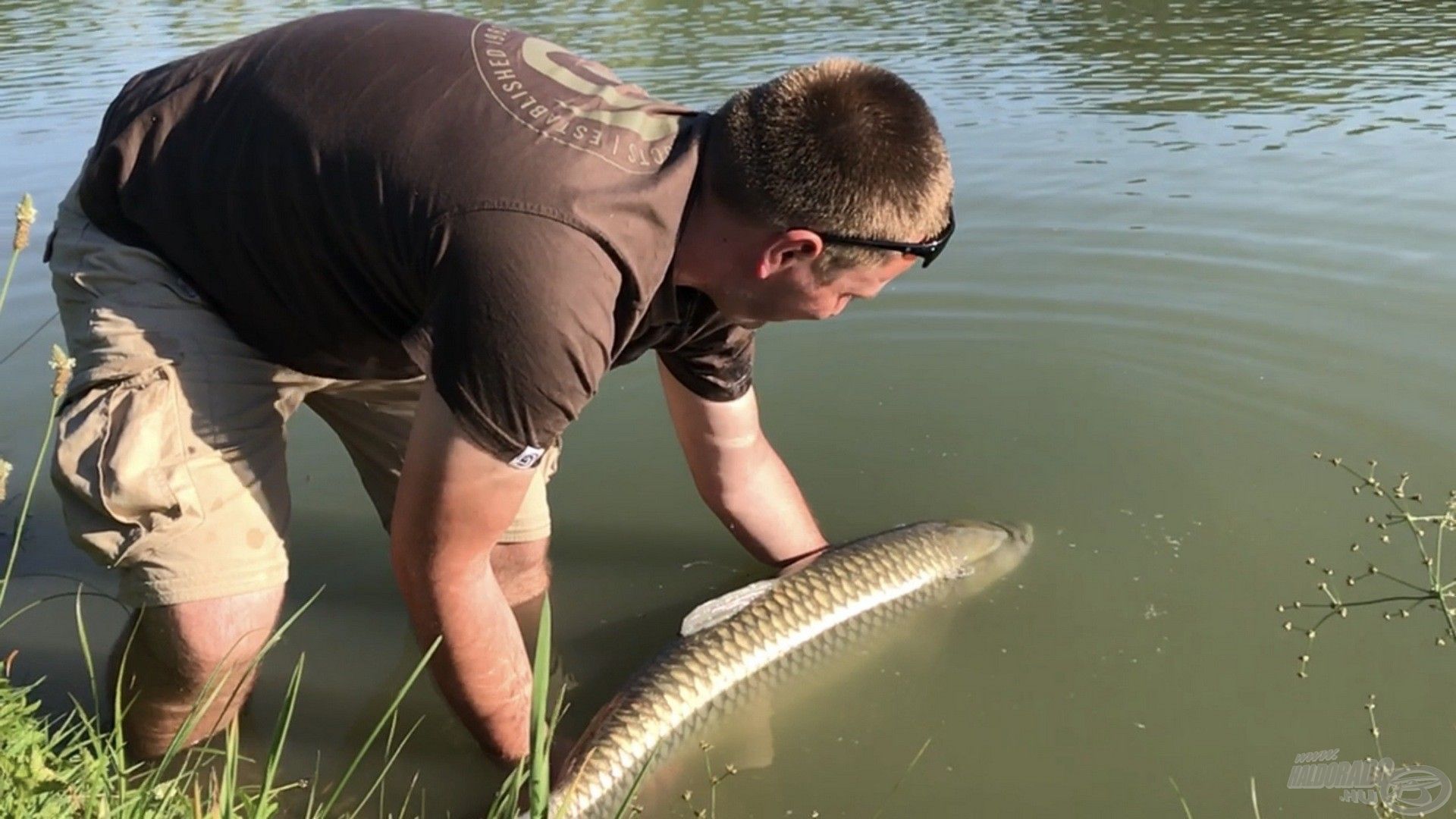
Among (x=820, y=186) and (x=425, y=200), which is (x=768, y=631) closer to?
(x=820, y=186)

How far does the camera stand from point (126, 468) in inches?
108

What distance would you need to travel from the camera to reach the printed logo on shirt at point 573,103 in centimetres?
241

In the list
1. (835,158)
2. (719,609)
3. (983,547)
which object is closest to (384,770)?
(719,609)

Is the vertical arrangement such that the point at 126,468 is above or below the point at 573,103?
below

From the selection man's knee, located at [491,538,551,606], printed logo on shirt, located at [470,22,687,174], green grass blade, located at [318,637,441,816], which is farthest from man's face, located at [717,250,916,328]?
man's knee, located at [491,538,551,606]

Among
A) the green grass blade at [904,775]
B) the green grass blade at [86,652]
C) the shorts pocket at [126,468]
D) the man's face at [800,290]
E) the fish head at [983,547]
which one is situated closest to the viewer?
the green grass blade at [86,652]

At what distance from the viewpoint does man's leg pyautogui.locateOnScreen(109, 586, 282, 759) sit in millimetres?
2855

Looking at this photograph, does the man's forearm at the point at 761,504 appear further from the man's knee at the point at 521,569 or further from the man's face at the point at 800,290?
the man's face at the point at 800,290

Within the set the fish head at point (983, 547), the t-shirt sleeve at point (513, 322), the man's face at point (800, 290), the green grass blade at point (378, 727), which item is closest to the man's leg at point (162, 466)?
the green grass blade at point (378, 727)

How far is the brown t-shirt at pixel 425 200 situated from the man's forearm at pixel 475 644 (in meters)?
A: 0.34

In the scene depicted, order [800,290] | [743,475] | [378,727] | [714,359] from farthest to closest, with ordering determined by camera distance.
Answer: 1. [743,475]
2. [714,359]
3. [800,290]
4. [378,727]

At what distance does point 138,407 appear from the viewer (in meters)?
2.79

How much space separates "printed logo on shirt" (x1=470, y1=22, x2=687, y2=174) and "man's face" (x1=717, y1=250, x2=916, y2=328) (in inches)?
12.7

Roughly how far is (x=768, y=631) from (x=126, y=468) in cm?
167
